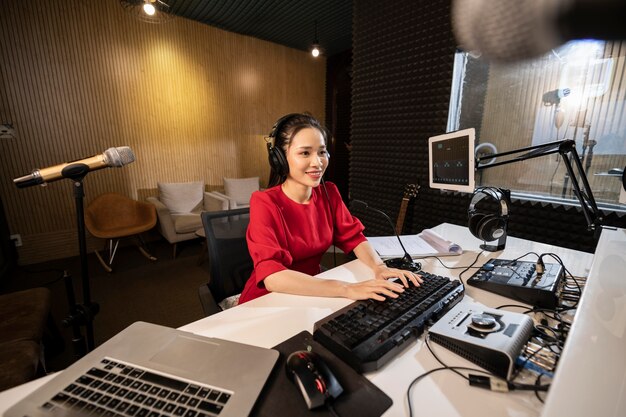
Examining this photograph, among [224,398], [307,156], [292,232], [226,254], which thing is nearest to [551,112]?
[307,156]

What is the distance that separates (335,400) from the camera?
53 cm

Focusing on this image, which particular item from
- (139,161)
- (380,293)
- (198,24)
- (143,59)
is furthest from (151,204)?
(380,293)

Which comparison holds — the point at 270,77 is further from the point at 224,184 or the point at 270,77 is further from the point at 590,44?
the point at 590,44

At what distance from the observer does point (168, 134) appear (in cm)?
406

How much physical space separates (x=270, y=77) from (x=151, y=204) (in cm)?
290

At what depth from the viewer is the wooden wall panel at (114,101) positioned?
3.13 meters

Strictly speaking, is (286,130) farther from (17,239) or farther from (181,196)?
(17,239)

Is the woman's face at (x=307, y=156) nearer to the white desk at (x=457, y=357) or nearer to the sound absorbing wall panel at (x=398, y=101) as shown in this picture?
the white desk at (x=457, y=357)

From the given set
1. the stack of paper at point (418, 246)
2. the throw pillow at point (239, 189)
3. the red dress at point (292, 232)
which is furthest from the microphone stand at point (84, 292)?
the throw pillow at point (239, 189)

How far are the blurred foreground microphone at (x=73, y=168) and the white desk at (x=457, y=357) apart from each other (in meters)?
0.67

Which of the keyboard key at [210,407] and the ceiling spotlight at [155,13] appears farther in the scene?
the ceiling spotlight at [155,13]

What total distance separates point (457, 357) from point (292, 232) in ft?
2.50

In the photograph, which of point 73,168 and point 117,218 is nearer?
point 73,168

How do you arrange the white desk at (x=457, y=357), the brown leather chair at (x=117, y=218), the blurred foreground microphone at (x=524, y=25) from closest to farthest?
the white desk at (x=457, y=357) → the blurred foreground microphone at (x=524, y=25) → the brown leather chair at (x=117, y=218)
